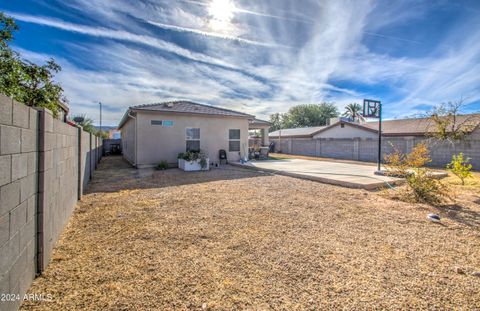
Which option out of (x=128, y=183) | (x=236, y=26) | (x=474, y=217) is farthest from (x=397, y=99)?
(x=128, y=183)

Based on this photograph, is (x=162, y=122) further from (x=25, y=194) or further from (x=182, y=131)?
(x=25, y=194)

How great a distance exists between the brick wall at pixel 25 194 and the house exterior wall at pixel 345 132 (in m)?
21.4

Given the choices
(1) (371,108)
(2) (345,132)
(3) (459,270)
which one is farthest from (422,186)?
(2) (345,132)

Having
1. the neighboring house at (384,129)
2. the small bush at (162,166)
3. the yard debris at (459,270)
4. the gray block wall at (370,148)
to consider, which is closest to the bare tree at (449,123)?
the gray block wall at (370,148)

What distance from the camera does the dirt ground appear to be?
2057mm

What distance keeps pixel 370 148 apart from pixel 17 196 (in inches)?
761

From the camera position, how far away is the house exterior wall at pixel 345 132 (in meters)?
20.3

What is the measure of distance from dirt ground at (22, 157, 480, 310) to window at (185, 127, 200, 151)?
285 inches

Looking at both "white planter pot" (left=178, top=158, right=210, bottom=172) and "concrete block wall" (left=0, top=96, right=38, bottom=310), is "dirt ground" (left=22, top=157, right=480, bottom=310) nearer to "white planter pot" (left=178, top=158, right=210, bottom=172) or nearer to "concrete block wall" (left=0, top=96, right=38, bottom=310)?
"concrete block wall" (left=0, top=96, right=38, bottom=310)

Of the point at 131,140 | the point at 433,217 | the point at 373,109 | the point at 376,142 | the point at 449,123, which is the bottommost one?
the point at 433,217

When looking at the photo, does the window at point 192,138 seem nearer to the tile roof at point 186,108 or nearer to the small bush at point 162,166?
the tile roof at point 186,108

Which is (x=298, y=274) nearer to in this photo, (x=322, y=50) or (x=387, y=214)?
(x=387, y=214)

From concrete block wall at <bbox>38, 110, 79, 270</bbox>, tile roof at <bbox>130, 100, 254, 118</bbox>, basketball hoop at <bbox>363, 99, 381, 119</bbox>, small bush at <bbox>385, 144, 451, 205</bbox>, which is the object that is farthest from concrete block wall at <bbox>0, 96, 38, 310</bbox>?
basketball hoop at <bbox>363, 99, 381, 119</bbox>

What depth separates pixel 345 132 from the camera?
2222cm
